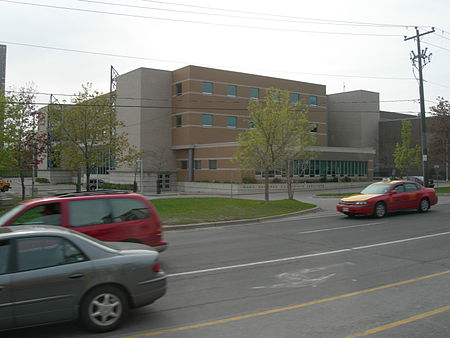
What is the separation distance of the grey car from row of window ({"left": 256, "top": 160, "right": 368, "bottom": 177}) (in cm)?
3698

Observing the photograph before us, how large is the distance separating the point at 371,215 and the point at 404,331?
1301 cm

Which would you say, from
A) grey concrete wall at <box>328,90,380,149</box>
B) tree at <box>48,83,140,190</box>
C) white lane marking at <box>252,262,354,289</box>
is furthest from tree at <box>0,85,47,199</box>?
grey concrete wall at <box>328,90,380,149</box>

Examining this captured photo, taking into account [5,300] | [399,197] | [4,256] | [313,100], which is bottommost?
[5,300]

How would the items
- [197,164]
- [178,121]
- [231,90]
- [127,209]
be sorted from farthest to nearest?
[231,90] → [178,121] → [197,164] → [127,209]

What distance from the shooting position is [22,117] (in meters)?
24.2

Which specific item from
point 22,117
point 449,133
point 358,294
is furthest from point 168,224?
point 449,133

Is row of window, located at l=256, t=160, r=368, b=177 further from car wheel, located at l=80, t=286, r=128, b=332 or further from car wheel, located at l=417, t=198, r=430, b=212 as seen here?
car wheel, located at l=80, t=286, r=128, b=332

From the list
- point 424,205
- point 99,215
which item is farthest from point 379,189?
point 99,215

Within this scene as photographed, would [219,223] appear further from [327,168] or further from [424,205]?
[327,168]

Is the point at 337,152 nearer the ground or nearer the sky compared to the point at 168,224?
nearer the sky

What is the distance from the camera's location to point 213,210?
753 inches

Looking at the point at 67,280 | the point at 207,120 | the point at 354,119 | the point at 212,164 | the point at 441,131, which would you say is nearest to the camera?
the point at 67,280

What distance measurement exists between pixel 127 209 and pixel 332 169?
39416 millimetres

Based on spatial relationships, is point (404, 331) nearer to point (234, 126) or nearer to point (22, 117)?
point (22, 117)
